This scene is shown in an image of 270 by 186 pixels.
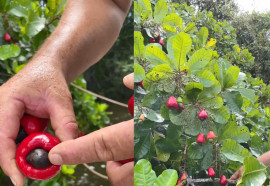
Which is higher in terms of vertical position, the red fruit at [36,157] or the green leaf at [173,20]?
the green leaf at [173,20]

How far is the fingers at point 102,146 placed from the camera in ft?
2.42

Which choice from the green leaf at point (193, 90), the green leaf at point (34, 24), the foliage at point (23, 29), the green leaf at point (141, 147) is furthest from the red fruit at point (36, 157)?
the green leaf at point (34, 24)

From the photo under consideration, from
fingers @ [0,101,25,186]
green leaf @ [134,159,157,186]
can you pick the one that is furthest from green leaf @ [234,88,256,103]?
fingers @ [0,101,25,186]

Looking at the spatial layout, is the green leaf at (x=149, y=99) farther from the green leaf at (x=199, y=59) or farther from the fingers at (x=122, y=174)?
the fingers at (x=122, y=174)

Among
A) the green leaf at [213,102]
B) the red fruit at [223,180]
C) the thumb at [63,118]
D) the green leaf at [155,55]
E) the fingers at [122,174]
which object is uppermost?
the green leaf at [155,55]

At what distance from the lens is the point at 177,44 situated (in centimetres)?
64

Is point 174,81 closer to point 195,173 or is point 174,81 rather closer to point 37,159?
point 195,173

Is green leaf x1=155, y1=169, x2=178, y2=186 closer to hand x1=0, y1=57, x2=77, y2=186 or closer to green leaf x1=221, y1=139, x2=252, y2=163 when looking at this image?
green leaf x1=221, y1=139, x2=252, y2=163

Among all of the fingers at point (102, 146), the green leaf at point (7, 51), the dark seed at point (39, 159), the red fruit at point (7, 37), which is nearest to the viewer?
the fingers at point (102, 146)

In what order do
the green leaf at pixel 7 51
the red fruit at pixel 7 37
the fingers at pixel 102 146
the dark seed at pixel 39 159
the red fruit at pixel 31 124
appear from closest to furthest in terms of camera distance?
1. the fingers at pixel 102 146
2. the dark seed at pixel 39 159
3. the red fruit at pixel 31 124
4. the green leaf at pixel 7 51
5. the red fruit at pixel 7 37

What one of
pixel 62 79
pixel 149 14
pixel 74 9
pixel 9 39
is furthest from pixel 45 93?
pixel 9 39

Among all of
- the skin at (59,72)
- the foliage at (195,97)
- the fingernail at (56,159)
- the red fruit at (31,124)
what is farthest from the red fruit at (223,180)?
the red fruit at (31,124)

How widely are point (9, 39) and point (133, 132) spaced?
3.91 ft

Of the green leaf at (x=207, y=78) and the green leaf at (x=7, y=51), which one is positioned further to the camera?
the green leaf at (x=7, y=51)
